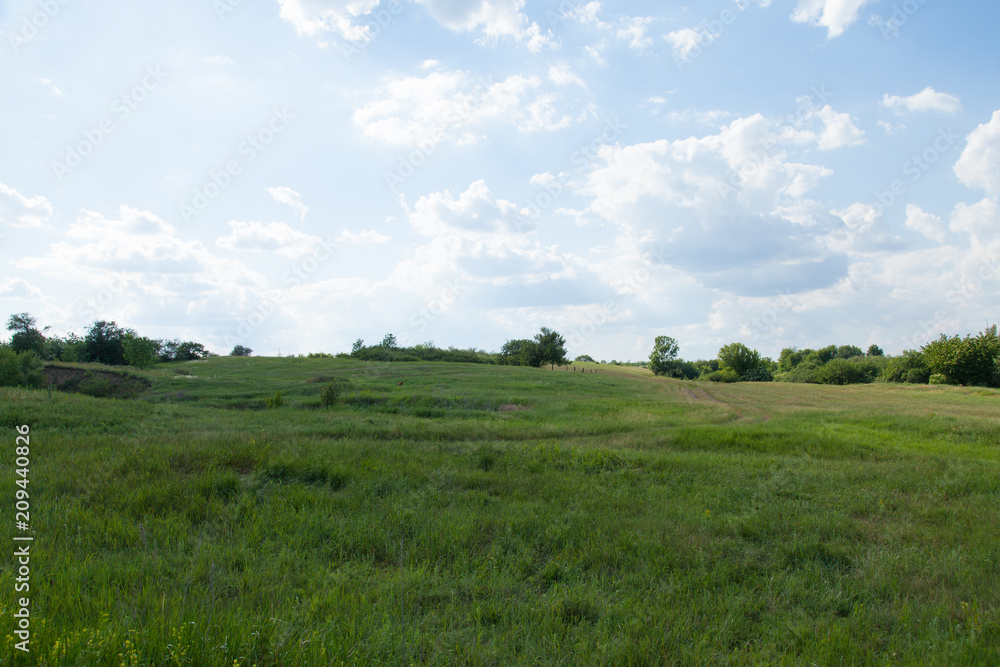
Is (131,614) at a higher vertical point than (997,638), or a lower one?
higher

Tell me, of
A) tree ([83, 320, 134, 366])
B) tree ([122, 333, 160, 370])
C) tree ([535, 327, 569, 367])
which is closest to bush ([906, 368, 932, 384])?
tree ([535, 327, 569, 367])

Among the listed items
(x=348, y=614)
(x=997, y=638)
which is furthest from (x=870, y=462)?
(x=348, y=614)

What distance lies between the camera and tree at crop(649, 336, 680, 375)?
112 metres

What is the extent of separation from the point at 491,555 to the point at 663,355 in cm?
11287

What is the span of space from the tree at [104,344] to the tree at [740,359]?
348 feet

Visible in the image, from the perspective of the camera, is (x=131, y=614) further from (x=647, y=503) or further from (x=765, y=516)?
(x=765, y=516)

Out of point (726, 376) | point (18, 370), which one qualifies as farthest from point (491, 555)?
point (726, 376)

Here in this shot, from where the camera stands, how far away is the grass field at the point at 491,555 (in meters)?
4.29

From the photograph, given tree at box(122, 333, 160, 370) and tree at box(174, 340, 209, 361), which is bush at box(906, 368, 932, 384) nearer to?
tree at box(122, 333, 160, 370)

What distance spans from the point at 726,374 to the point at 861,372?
2361 cm

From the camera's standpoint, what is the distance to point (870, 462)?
1392cm

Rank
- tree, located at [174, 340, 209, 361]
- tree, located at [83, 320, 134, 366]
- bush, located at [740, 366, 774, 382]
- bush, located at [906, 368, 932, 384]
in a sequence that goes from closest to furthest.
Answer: tree, located at [83, 320, 134, 366] → bush, located at [906, 368, 932, 384] → tree, located at [174, 340, 209, 361] → bush, located at [740, 366, 774, 382]

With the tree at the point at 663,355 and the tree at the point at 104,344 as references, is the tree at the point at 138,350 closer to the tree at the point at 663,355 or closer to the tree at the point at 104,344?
the tree at the point at 104,344

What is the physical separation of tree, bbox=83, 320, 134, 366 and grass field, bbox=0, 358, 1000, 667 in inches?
2512
